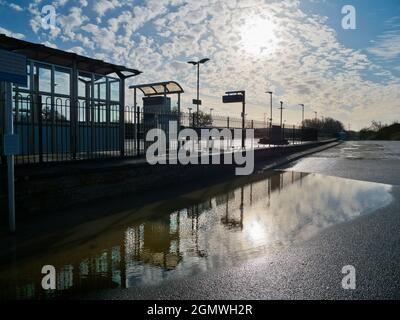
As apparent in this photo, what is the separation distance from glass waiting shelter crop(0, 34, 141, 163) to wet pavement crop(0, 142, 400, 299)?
426 cm

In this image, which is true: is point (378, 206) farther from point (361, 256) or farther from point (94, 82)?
point (94, 82)

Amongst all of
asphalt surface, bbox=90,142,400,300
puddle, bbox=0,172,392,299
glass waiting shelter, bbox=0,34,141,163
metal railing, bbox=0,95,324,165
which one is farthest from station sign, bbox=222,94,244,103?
asphalt surface, bbox=90,142,400,300

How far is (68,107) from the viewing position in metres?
9.90

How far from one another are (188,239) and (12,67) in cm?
Result: 396

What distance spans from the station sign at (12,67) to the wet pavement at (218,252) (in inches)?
102

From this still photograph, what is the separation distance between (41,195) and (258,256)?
460 centimetres

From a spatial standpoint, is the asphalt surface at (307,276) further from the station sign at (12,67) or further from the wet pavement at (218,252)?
the station sign at (12,67)

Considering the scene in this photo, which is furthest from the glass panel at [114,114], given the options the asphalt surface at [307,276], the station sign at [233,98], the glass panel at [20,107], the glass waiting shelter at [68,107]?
the station sign at [233,98]

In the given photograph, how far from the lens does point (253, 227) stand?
6.41 m

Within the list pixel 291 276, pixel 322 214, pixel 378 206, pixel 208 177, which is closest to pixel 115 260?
pixel 291 276

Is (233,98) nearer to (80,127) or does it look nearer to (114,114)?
(114,114)

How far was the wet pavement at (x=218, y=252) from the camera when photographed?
12.3 ft

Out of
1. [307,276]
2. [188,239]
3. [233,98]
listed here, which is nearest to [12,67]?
[188,239]

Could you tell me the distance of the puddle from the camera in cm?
411
